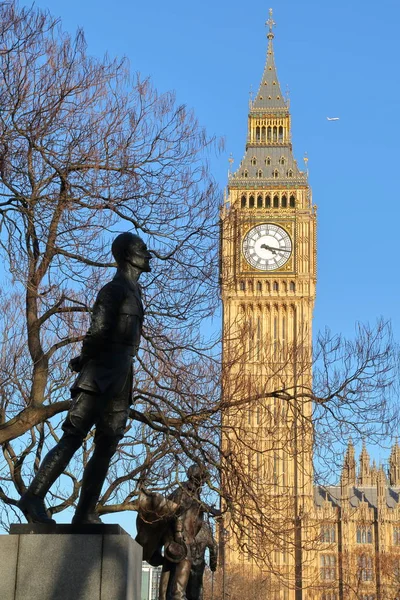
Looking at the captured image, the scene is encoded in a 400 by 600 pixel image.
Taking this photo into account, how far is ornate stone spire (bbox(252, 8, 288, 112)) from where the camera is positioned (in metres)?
78.4

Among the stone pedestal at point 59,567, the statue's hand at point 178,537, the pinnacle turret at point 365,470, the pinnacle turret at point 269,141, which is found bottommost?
the stone pedestal at point 59,567

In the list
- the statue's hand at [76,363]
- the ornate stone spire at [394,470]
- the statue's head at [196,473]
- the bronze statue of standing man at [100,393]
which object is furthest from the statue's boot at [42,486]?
the ornate stone spire at [394,470]

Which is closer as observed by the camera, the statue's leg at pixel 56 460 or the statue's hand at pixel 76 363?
the statue's leg at pixel 56 460

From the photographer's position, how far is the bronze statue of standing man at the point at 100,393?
784 centimetres

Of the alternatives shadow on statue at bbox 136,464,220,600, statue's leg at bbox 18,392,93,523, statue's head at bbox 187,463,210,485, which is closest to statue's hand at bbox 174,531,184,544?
shadow on statue at bbox 136,464,220,600

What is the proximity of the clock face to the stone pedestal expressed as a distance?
200 ft

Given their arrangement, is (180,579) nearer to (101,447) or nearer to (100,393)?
(101,447)

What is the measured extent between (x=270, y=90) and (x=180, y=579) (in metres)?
70.6

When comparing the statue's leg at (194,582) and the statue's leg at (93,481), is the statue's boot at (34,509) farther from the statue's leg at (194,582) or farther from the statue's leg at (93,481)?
the statue's leg at (194,582)

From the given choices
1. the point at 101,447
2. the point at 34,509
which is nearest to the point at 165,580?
the point at 101,447

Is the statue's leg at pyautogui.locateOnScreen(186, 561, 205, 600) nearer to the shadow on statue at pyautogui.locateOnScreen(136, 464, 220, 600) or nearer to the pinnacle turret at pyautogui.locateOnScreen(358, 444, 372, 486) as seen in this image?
the shadow on statue at pyautogui.locateOnScreen(136, 464, 220, 600)

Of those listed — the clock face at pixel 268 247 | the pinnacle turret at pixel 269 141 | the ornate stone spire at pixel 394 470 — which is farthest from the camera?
the ornate stone spire at pixel 394 470

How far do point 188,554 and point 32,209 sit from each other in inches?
181

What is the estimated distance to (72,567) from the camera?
7.44 m
